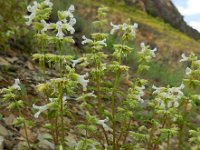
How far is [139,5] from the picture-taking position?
3014 cm

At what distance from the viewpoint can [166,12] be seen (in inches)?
1259

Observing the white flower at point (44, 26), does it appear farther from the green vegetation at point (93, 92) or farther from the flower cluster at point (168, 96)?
the flower cluster at point (168, 96)

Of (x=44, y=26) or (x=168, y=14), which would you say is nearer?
(x=44, y=26)

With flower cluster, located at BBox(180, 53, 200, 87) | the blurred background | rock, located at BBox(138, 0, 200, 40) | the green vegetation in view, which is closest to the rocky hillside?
rock, located at BBox(138, 0, 200, 40)

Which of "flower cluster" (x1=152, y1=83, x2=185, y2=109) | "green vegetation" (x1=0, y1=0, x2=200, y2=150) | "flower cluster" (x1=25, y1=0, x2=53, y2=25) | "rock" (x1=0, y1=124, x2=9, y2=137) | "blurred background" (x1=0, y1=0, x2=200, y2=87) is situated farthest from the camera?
"blurred background" (x1=0, y1=0, x2=200, y2=87)

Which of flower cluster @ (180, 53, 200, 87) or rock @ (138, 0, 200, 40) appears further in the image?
rock @ (138, 0, 200, 40)

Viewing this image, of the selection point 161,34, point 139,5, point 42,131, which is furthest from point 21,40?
point 139,5

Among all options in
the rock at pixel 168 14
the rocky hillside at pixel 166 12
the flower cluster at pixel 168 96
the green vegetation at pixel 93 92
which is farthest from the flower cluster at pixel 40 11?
the rock at pixel 168 14

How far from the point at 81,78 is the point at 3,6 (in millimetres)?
3530

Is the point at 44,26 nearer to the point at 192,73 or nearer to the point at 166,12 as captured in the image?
the point at 192,73

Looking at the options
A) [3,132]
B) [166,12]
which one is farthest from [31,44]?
[166,12]

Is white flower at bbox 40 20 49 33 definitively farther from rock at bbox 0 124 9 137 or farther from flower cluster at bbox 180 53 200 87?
rock at bbox 0 124 9 137

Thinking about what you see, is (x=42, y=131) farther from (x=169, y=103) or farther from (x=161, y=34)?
(x=161, y=34)

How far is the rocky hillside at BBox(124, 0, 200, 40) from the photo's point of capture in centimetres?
3056
